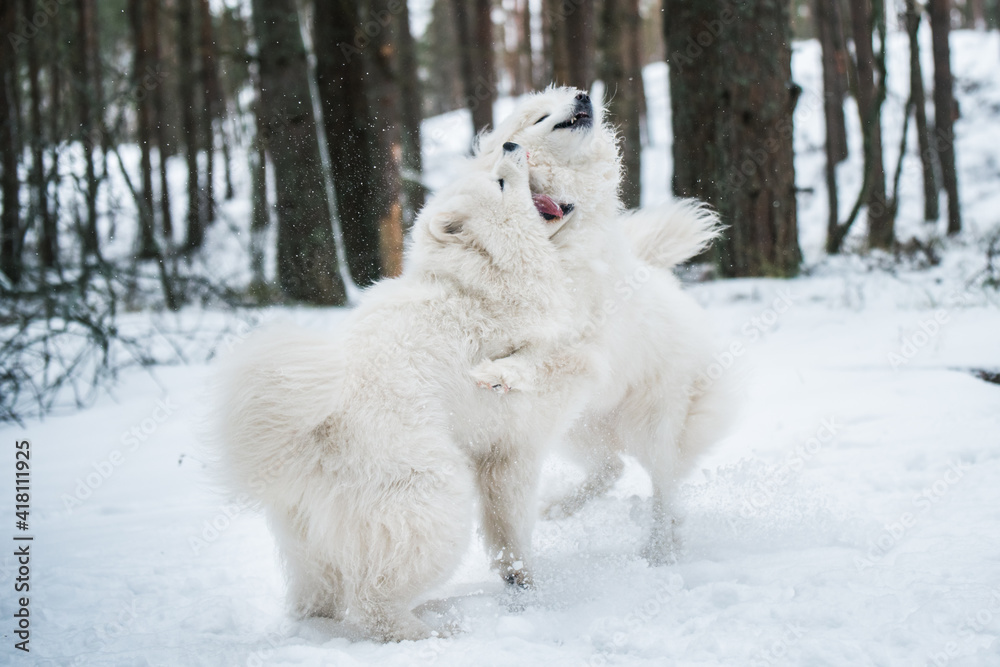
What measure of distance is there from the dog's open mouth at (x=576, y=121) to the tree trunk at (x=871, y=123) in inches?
270

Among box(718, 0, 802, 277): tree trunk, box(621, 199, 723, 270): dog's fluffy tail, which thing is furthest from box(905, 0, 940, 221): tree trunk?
box(621, 199, 723, 270): dog's fluffy tail

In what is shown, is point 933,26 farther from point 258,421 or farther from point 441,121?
point 441,121

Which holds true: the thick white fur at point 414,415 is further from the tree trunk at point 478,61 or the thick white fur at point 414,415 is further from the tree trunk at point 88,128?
the tree trunk at point 478,61

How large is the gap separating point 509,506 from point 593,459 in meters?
1.04

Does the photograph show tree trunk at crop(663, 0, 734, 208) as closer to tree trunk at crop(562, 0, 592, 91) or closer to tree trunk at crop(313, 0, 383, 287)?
tree trunk at crop(313, 0, 383, 287)

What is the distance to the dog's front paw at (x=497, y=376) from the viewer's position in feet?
7.86

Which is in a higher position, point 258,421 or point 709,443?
point 258,421

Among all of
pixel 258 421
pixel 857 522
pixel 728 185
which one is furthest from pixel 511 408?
pixel 728 185

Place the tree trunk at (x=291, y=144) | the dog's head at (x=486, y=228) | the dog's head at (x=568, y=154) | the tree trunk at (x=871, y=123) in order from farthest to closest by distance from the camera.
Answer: the tree trunk at (x=871, y=123)
the tree trunk at (x=291, y=144)
the dog's head at (x=568, y=154)
the dog's head at (x=486, y=228)

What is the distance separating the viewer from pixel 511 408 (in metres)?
2.59

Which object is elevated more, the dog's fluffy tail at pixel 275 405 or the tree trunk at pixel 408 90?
the tree trunk at pixel 408 90

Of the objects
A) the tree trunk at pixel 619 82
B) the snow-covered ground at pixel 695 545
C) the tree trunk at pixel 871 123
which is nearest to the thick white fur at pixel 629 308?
the snow-covered ground at pixel 695 545

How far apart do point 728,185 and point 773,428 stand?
353 cm

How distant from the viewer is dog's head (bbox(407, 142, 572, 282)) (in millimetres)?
2703
